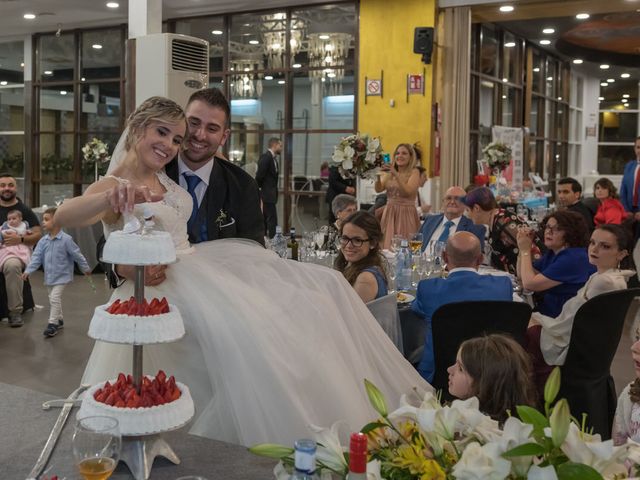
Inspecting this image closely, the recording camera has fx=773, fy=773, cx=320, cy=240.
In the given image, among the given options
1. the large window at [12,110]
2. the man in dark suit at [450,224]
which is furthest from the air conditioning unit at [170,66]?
the large window at [12,110]

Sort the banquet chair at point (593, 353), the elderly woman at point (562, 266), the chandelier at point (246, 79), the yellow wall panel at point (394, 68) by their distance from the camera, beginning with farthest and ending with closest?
the chandelier at point (246, 79) → the yellow wall panel at point (394, 68) → the elderly woman at point (562, 266) → the banquet chair at point (593, 353)

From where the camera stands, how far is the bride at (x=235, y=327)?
7.00ft

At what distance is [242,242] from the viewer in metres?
2.72

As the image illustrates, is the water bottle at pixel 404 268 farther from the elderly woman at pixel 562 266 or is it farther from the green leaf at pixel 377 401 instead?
the green leaf at pixel 377 401

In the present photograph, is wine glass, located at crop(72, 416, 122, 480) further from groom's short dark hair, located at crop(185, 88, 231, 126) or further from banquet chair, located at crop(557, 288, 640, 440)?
banquet chair, located at crop(557, 288, 640, 440)

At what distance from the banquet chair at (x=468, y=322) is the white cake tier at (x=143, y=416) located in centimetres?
188

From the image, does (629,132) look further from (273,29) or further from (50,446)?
(50,446)

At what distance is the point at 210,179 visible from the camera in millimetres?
2811

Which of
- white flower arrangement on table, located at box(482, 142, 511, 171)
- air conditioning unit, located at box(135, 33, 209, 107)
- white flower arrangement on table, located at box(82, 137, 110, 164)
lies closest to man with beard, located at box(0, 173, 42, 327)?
air conditioning unit, located at box(135, 33, 209, 107)

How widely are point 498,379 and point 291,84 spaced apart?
33.9ft

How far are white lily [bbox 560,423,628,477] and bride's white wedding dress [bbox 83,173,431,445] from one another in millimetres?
1262

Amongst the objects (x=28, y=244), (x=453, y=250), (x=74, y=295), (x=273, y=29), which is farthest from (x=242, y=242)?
(x=273, y=29)

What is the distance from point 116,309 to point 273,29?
11.0 meters

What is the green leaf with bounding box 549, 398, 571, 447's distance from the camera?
967 mm
